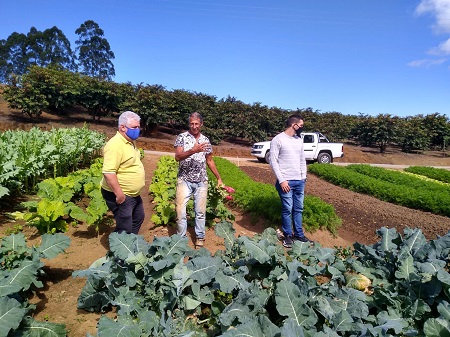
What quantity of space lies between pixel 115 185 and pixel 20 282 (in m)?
1.29

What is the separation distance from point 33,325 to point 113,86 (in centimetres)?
2462

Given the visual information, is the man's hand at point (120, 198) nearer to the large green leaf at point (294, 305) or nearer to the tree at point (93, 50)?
the large green leaf at point (294, 305)

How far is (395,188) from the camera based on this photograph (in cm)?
1075

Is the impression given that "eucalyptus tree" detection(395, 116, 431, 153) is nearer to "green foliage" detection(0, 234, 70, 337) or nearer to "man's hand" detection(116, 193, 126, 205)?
"man's hand" detection(116, 193, 126, 205)

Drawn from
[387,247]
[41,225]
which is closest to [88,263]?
[41,225]

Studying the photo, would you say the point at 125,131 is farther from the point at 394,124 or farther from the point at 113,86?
the point at 394,124

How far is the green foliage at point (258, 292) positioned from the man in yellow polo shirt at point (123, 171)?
0.72m

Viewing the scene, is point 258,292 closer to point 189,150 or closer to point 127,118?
point 189,150

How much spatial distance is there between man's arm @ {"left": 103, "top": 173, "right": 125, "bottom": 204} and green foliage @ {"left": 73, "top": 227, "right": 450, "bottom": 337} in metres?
0.67

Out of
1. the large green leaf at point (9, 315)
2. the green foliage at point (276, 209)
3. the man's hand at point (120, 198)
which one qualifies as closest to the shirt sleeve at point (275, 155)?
the green foliage at point (276, 209)

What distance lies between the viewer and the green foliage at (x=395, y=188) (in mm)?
9523

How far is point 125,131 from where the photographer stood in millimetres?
3840

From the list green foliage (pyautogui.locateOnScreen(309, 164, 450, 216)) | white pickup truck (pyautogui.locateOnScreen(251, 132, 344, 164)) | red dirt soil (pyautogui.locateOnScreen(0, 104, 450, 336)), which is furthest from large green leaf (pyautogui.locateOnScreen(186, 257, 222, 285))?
white pickup truck (pyautogui.locateOnScreen(251, 132, 344, 164))

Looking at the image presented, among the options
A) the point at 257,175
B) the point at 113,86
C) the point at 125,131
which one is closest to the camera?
the point at 125,131
